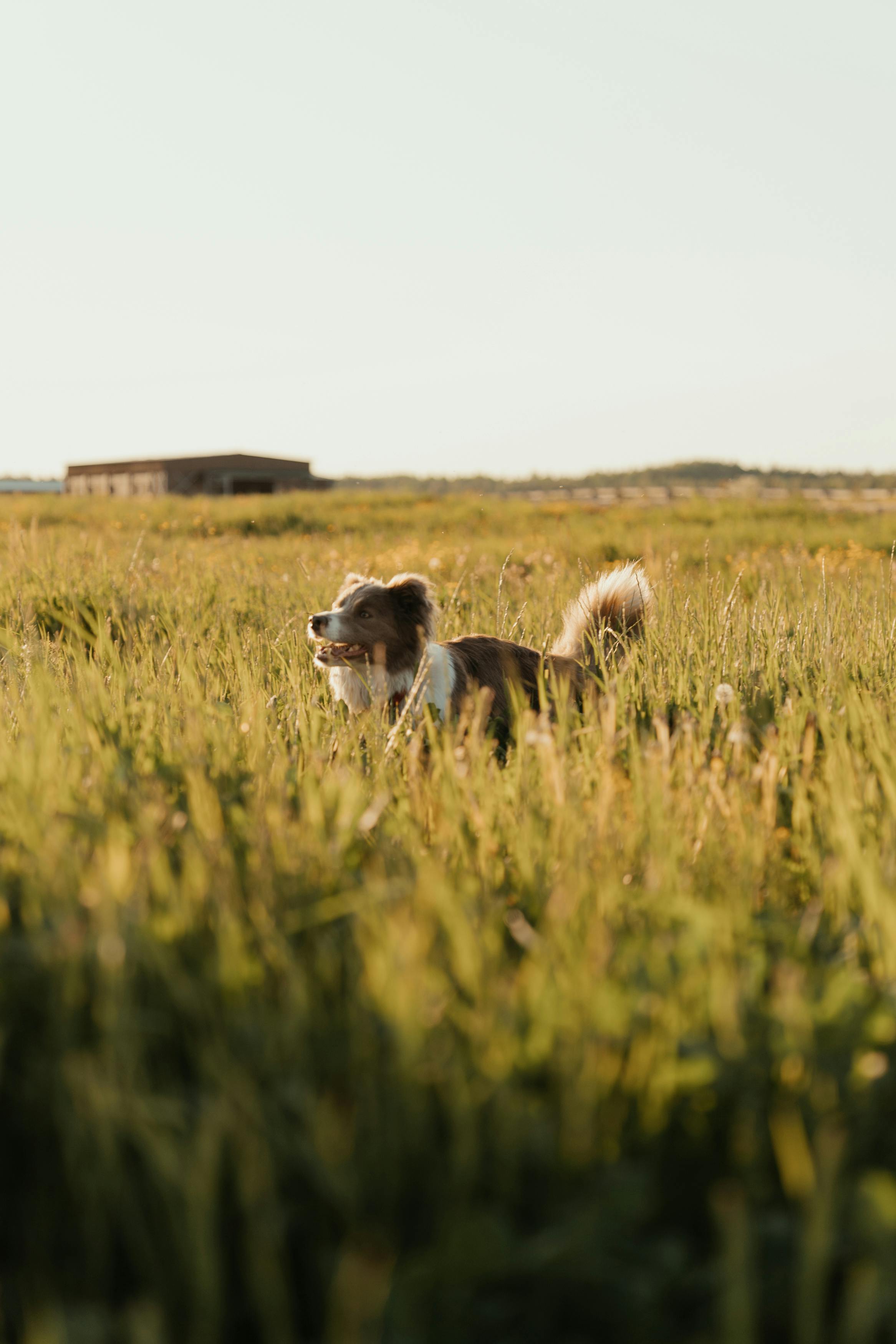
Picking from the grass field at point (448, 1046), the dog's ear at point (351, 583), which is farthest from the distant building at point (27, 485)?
the grass field at point (448, 1046)

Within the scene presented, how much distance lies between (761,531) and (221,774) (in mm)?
16565

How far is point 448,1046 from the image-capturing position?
136 centimetres

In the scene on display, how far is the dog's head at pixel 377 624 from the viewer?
512 cm

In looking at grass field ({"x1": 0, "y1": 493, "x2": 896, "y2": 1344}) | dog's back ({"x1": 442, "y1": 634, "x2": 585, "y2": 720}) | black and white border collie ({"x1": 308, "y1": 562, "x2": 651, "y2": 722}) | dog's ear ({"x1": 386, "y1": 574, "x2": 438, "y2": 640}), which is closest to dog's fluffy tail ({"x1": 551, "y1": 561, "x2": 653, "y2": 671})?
black and white border collie ({"x1": 308, "y1": 562, "x2": 651, "y2": 722})

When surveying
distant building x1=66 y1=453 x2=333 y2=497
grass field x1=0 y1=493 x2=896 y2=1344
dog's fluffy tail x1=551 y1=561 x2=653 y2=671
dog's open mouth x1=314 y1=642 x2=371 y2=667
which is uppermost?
distant building x1=66 y1=453 x2=333 y2=497

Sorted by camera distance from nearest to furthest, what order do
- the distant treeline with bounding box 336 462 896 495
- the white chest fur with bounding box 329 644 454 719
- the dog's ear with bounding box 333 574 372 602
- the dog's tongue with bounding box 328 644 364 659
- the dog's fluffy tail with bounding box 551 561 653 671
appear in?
the white chest fur with bounding box 329 644 454 719, the dog's tongue with bounding box 328 644 364 659, the dog's fluffy tail with bounding box 551 561 653 671, the dog's ear with bounding box 333 574 372 602, the distant treeline with bounding box 336 462 896 495

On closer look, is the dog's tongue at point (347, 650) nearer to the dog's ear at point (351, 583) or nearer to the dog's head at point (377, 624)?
the dog's head at point (377, 624)

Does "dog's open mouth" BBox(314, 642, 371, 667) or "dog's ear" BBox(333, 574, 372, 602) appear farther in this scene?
→ "dog's ear" BBox(333, 574, 372, 602)

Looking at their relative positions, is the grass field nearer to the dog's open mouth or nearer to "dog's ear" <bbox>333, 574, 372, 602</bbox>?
the dog's open mouth

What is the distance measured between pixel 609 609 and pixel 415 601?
1116mm

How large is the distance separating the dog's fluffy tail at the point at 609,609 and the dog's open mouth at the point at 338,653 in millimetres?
1138

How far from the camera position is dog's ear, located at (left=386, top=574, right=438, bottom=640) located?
541 cm

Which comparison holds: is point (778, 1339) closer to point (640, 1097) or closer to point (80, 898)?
point (640, 1097)

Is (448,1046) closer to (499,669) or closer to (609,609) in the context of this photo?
(499,669)
